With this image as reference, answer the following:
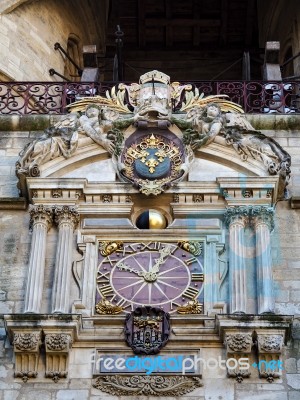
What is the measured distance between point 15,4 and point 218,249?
607 cm

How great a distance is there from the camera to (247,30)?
87.2 feet

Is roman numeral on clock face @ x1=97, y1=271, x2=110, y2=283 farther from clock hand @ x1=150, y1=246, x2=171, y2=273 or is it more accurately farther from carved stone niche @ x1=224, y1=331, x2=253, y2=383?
carved stone niche @ x1=224, y1=331, x2=253, y2=383

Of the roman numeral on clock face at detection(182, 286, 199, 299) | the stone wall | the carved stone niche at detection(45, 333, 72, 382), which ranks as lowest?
the carved stone niche at detection(45, 333, 72, 382)

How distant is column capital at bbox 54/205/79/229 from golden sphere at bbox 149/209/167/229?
87cm

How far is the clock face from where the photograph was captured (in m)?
17.5

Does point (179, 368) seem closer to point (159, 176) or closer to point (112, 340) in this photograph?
point (112, 340)

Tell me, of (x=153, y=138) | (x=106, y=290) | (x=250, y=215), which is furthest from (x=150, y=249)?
(x=153, y=138)

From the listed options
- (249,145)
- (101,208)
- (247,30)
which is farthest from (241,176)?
(247,30)

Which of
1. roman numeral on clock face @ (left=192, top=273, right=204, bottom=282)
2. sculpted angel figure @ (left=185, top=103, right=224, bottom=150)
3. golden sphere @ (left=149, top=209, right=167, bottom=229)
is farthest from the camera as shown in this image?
Result: sculpted angel figure @ (left=185, top=103, right=224, bottom=150)

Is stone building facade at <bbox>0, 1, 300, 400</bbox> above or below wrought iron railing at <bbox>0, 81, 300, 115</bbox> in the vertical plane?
below

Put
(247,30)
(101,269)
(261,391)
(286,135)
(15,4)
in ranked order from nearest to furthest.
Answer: (261,391)
(101,269)
(286,135)
(15,4)
(247,30)

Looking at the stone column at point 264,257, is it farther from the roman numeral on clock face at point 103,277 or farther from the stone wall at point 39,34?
the stone wall at point 39,34

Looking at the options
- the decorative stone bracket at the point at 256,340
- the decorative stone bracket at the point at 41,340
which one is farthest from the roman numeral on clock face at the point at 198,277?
the decorative stone bracket at the point at 41,340

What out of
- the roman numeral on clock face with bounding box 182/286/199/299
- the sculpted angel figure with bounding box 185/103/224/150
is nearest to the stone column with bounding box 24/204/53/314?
the roman numeral on clock face with bounding box 182/286/199/299
